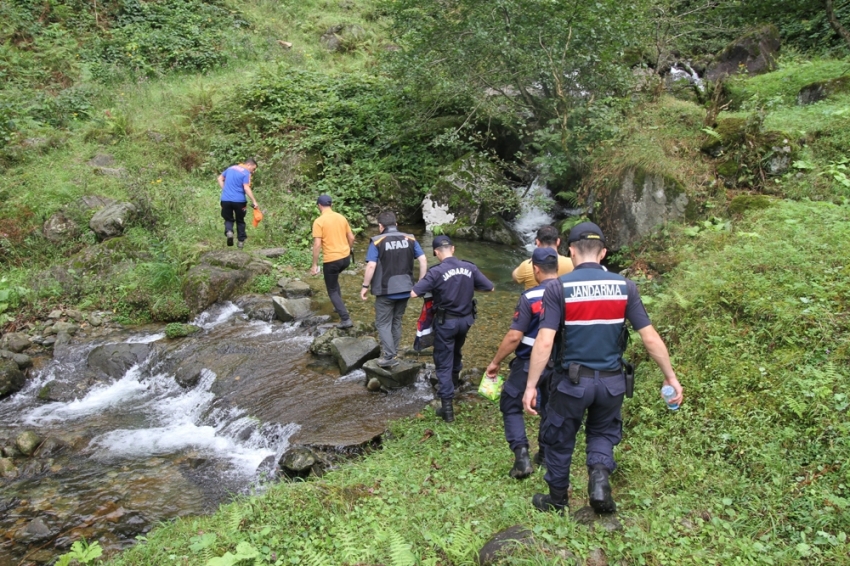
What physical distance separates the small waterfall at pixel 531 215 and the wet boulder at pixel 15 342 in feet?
35.0

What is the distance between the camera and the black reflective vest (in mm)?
7172

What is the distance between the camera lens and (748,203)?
8766mm

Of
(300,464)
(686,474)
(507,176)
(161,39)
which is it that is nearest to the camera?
(686,474)

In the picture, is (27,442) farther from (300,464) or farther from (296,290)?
(296,290)

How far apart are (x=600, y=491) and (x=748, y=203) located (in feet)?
22.7

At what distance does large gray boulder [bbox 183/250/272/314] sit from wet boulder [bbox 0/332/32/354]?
2.60 m

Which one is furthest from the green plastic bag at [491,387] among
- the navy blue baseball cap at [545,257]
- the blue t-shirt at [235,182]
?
the blue t-shirt at [235,182]

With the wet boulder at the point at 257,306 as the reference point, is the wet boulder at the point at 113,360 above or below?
below

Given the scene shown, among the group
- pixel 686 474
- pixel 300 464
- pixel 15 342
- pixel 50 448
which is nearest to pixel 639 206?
pixel 686 474

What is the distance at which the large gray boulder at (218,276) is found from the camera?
Answer: 1020 cm

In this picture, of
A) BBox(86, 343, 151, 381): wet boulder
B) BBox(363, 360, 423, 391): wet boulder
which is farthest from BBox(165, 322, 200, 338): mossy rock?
BBox(363, 360, 423, 391): wet boulder

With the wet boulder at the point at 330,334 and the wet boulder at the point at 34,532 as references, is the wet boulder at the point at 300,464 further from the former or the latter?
the wet boulder at the point at 330,334

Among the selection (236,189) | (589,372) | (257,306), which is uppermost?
(236,189)

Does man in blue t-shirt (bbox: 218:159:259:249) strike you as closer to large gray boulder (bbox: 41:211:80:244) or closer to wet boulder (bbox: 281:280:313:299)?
wet boulder (bbox: 281:280:313:299)
